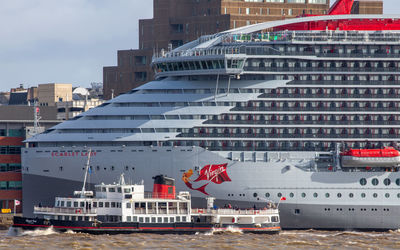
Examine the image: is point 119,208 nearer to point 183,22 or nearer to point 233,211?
point 233,211

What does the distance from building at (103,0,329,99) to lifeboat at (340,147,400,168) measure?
40730mm

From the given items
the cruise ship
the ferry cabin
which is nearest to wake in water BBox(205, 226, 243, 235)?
the ferry cabin

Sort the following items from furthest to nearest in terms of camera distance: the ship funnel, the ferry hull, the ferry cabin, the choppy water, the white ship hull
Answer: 1. the white ship hull
2. the ship funnel
3. the ferry cabin
4. the ferry hull
5. the choppy water

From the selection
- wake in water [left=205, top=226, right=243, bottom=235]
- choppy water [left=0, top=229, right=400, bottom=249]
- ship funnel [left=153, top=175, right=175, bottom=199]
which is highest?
ship funnel [left=153, top=175, right=175, bottom=199]

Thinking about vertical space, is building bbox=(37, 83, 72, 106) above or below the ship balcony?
above

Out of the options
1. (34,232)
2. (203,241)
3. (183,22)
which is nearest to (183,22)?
(183,22)

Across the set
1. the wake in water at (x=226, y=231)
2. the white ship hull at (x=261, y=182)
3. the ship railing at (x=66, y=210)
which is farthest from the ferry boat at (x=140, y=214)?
the white ship hull at (x=261, y=182)

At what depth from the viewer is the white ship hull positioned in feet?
235

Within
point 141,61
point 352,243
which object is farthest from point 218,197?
point 141,61

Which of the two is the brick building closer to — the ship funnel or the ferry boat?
the ship funnel

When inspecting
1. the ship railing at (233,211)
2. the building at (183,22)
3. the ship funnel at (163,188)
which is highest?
the building at (183,22)

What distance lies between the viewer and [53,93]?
13012 cm

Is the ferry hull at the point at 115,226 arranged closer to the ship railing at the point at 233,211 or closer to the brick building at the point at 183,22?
the ship railing at the point at 233,211

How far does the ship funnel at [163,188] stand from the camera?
6938 cm
